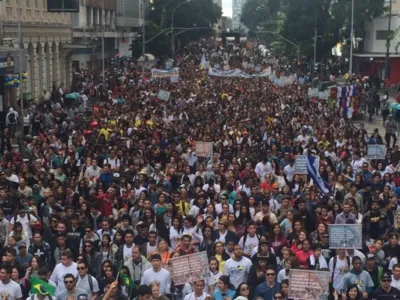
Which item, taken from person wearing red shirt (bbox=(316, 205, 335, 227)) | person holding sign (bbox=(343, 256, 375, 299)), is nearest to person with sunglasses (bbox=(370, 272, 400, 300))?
person holding sign (bbox=(343, 256, 375, 299))

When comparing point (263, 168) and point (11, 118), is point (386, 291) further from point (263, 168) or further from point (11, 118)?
point (11, 118)

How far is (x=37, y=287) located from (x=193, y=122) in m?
18.4

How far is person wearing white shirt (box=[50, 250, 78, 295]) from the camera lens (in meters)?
10.1

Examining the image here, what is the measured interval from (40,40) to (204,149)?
27160 mm

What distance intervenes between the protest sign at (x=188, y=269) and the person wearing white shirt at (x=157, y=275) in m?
0.27

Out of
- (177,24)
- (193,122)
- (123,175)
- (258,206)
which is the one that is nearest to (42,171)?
(123,175)

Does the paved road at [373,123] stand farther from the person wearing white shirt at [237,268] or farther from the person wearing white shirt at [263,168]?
the person wearing white shirt at [237,268]

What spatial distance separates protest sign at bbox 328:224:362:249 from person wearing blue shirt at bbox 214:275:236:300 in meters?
1.97

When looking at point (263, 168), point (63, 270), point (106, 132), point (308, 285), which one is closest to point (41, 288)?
point (63, 270)

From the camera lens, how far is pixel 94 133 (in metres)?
24.4

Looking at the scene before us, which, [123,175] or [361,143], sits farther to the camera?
[361,143]

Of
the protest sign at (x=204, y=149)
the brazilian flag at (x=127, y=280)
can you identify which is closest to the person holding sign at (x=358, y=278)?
the brazilian flag at (x=127, y=280)

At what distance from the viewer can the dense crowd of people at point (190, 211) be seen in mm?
10227

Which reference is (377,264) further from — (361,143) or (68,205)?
(361,143)
